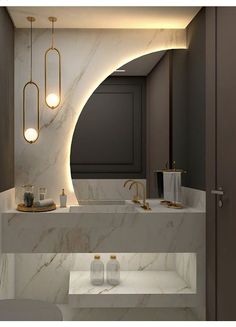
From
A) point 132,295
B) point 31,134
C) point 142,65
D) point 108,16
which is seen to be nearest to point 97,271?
point 132,295

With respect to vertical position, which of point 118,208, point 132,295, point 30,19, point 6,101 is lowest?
point 132,295

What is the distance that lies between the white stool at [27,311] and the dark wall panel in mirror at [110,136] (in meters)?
1.22

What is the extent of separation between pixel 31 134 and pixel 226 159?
139cm

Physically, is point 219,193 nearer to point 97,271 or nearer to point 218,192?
point 218,192

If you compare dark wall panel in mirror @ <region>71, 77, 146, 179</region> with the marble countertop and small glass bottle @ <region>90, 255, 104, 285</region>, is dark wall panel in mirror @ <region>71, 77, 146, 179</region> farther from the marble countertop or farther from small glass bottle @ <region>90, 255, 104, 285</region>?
small glass bottle @ <region>90, 255, 104, 285</region>

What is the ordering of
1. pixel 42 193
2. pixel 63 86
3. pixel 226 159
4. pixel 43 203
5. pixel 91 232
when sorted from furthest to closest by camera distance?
pixel 63 86
pixel 42 193
pixel 43 203
pixel 91 232
pixel 226 159

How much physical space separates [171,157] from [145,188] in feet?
0.95

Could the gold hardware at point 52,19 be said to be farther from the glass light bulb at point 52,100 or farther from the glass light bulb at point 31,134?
the glass light bulb at point 31,134

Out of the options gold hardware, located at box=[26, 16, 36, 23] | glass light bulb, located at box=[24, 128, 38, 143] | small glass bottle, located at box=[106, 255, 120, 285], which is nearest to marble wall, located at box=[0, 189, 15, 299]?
glass light bulb, located at box=[24, 128, 38, 143]

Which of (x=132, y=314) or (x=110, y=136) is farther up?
(x=110, y=136)

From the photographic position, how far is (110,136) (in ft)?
9.39

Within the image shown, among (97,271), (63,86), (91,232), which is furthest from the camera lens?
(63,86)

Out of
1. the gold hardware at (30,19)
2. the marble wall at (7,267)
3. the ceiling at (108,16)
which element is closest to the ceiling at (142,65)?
the ceiling at (108,16)

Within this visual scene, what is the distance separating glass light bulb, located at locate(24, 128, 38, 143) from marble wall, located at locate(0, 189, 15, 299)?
377 mm
